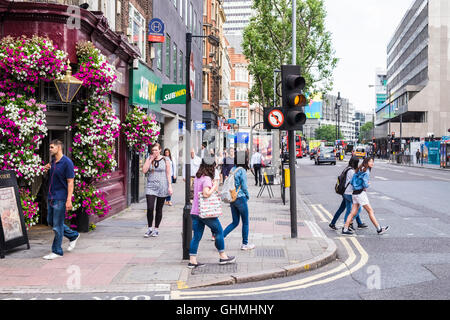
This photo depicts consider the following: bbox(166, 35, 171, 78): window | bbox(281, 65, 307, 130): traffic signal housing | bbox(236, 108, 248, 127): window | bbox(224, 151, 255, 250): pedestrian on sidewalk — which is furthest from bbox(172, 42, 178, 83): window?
bbox(236, 108, 248, 127): window

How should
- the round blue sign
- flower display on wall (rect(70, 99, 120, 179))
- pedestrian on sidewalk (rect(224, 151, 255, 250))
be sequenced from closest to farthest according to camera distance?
pedestrian on sidewalk (rect(224, 151, 255, 250))
flower display on wall (rect(70, 99, 120, 179))
the round blue sign

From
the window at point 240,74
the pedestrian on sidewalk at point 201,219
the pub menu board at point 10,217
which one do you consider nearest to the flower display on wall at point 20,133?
the pub menu board at point 10,217

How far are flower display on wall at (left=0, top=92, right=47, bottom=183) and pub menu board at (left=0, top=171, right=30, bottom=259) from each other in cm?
68

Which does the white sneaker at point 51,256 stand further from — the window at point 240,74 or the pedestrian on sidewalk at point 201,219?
the window at point 240,74

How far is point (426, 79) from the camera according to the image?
77.6 m

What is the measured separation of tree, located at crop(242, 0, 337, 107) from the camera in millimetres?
47250

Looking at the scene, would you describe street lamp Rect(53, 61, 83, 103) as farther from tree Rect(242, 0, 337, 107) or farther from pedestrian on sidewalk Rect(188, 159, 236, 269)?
tree Rect(242, 0, 337, 107)

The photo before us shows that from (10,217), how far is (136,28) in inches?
428

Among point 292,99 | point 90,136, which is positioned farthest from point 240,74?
point 292,99

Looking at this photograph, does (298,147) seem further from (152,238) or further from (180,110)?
(152,238)

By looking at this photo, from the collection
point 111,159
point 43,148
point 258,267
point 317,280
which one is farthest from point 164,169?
point 317,280

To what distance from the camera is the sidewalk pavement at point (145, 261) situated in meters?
6.87

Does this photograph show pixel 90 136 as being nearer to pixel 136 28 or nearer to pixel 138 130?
pixel 138 130
